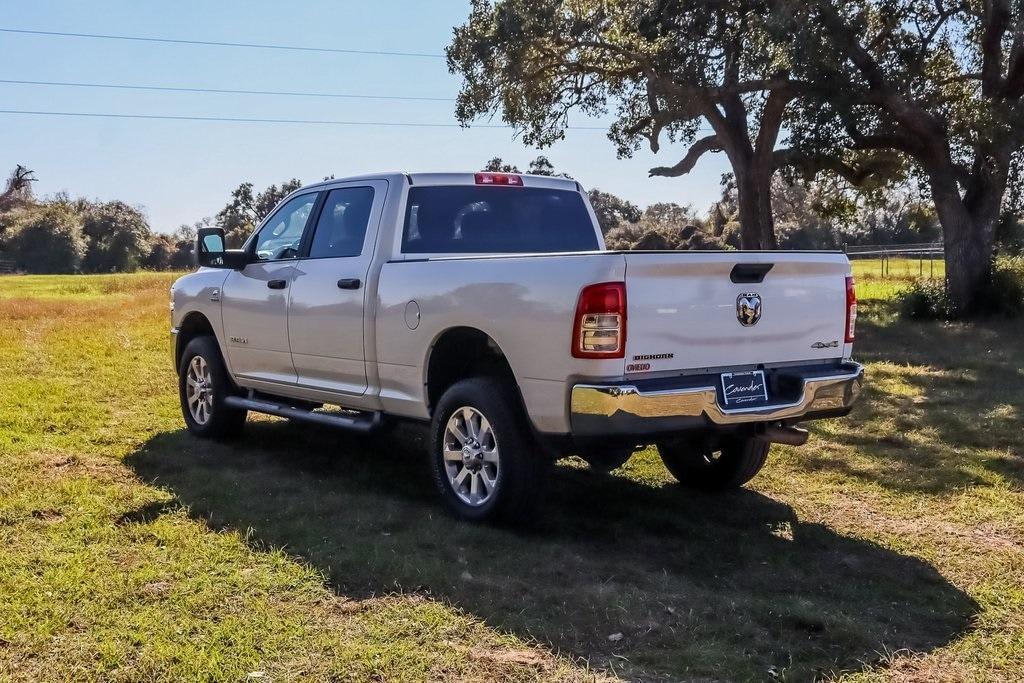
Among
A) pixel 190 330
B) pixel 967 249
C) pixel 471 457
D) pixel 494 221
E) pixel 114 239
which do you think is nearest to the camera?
pixel 471 457

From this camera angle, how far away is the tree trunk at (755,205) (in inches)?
819

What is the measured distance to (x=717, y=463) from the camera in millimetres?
6453

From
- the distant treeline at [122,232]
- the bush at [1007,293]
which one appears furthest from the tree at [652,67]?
the distant treeline at [122,232]

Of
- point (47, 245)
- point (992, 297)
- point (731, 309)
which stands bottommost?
point (992, 297)

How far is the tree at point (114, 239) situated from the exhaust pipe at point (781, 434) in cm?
6466

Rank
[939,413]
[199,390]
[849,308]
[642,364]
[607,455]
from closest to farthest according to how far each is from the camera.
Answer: [642,364] → [607,455] → [849,308] → [199,390] → [939,413]

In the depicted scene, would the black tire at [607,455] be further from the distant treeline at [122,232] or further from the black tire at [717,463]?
the distant treeline at [122,232]

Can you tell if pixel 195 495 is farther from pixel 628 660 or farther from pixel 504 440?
pixel 628 660

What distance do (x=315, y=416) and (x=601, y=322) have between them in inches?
106

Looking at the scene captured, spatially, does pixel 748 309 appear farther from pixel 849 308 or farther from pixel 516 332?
pixel 516 332

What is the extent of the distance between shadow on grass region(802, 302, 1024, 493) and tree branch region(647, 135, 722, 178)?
8.64m

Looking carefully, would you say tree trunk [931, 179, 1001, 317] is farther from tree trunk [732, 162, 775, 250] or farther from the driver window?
the driver window

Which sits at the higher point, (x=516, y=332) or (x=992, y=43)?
(x=992, y=43)

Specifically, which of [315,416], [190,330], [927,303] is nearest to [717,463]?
[315,416]
